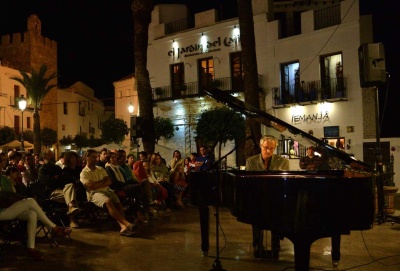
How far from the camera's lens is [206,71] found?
27.3m

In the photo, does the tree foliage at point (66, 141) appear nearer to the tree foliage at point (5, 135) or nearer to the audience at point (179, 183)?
the tree foliage at point (5, 135)

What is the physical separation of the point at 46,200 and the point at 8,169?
85 centimetres

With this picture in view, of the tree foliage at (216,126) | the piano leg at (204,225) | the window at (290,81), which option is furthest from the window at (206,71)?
the piano leg at (204,225)

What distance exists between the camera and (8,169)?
763cm

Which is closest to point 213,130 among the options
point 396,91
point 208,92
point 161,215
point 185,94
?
point 185,94

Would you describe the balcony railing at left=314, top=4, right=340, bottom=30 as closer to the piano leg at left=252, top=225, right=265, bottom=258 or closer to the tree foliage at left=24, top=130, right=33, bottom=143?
the piano leg at left=252, top=225, right=265, bottom=258

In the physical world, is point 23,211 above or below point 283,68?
below

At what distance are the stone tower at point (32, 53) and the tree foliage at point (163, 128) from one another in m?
20.7

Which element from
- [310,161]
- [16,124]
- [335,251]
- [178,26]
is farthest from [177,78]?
[335,251]

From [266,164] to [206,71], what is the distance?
21527 millimetres

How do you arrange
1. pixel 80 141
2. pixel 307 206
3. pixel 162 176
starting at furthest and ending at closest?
pixel 80 141 → pixel 162 176 → pixel 307 206

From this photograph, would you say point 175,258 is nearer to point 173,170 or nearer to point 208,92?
point 208,92

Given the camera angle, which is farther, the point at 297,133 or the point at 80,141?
the point at 80,141

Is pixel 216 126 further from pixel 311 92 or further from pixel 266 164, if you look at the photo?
pixel 266 164
